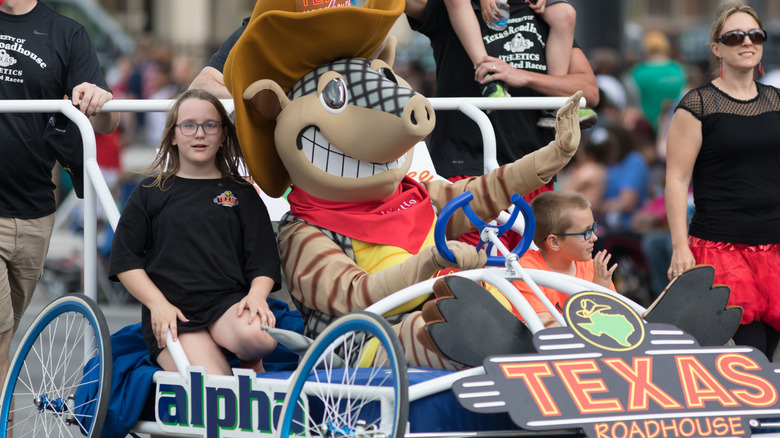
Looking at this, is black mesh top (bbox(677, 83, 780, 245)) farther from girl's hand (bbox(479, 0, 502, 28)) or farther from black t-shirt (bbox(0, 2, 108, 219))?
black t-shirt (bbox(0, 2, 108, 219))

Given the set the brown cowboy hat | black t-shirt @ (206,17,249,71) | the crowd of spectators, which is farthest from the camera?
the crowd of spectators

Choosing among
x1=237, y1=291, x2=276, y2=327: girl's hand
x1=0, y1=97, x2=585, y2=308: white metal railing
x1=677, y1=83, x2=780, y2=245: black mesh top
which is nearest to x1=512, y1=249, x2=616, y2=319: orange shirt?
x1=0, y1=97, x2=585, y2=308: white metal railing

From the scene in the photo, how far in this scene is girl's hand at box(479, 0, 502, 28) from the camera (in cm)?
511

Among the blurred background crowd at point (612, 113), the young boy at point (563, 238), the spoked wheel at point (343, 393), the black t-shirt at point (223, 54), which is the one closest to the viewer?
the spoked wheel at point (343, 393)

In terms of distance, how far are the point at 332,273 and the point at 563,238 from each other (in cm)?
92

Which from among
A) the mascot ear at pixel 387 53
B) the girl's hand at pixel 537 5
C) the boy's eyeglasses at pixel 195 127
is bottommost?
the boy's eyeglasses at pixel 195 127

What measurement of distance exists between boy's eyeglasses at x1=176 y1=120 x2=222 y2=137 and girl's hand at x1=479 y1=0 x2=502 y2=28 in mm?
1390

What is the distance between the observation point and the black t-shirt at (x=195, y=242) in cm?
420

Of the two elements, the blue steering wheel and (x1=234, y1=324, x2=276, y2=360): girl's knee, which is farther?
(x1=234, y1=324, x2=276, y2=360): girl's knee

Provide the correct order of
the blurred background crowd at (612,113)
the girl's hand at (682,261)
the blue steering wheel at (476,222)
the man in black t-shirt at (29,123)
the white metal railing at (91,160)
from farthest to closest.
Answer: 1. the blurred background crowd at (612,113)
2. the man in black t-shirt at (29,123)
3. the girl's hand at (682,261)
4. the white metal railing at (91,160)
5. the blue steering wheel at (476,222)

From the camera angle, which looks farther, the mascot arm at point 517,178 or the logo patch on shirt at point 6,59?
the logo patch on shirt at point 6,59

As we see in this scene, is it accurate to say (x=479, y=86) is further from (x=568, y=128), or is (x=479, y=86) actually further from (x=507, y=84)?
(x=568, y=128)

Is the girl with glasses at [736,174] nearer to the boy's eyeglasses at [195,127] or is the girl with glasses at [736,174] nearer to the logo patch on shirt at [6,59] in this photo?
the boy's eyeglasses at [195,127]

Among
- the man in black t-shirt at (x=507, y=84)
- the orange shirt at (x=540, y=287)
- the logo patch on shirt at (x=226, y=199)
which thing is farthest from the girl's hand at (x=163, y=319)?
the man in black t-shirt at (x=507, y=84)
